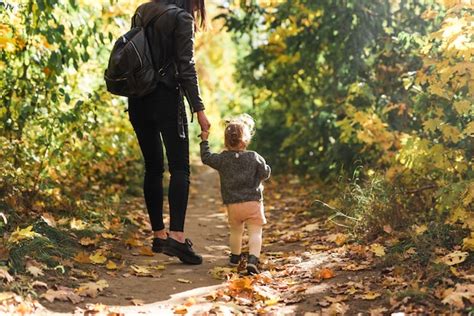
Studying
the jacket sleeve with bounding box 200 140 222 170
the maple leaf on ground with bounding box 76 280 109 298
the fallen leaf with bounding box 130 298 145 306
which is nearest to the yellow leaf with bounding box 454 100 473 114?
the jacket sleeve with bounding box 200 140 222 170

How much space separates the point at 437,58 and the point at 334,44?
3386 mm

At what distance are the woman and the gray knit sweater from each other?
0.22 m

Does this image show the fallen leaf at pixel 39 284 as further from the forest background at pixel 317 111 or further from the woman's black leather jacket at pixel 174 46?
the woman's black leather jacket at pixel 174 46

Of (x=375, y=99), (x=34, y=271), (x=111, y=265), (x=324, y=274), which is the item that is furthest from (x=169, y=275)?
(x=375, y=99)

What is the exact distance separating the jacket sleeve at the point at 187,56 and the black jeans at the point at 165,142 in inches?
5.7

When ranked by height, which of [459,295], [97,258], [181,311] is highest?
[459,295]

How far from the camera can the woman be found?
478 centimetres

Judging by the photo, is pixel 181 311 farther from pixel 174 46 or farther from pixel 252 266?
pixel 174 46

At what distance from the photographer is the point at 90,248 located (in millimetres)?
5438

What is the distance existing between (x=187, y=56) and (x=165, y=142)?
0.64 m

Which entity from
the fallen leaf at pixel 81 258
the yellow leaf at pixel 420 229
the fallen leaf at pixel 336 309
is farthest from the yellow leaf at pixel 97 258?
the yellow leaf at pixel 420 229

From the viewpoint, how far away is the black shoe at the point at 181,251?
495 centimetres

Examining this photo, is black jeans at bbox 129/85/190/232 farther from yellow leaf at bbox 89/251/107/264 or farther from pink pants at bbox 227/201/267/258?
yellow leaf at bbox 89/251/107/264

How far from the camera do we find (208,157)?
4895mm
